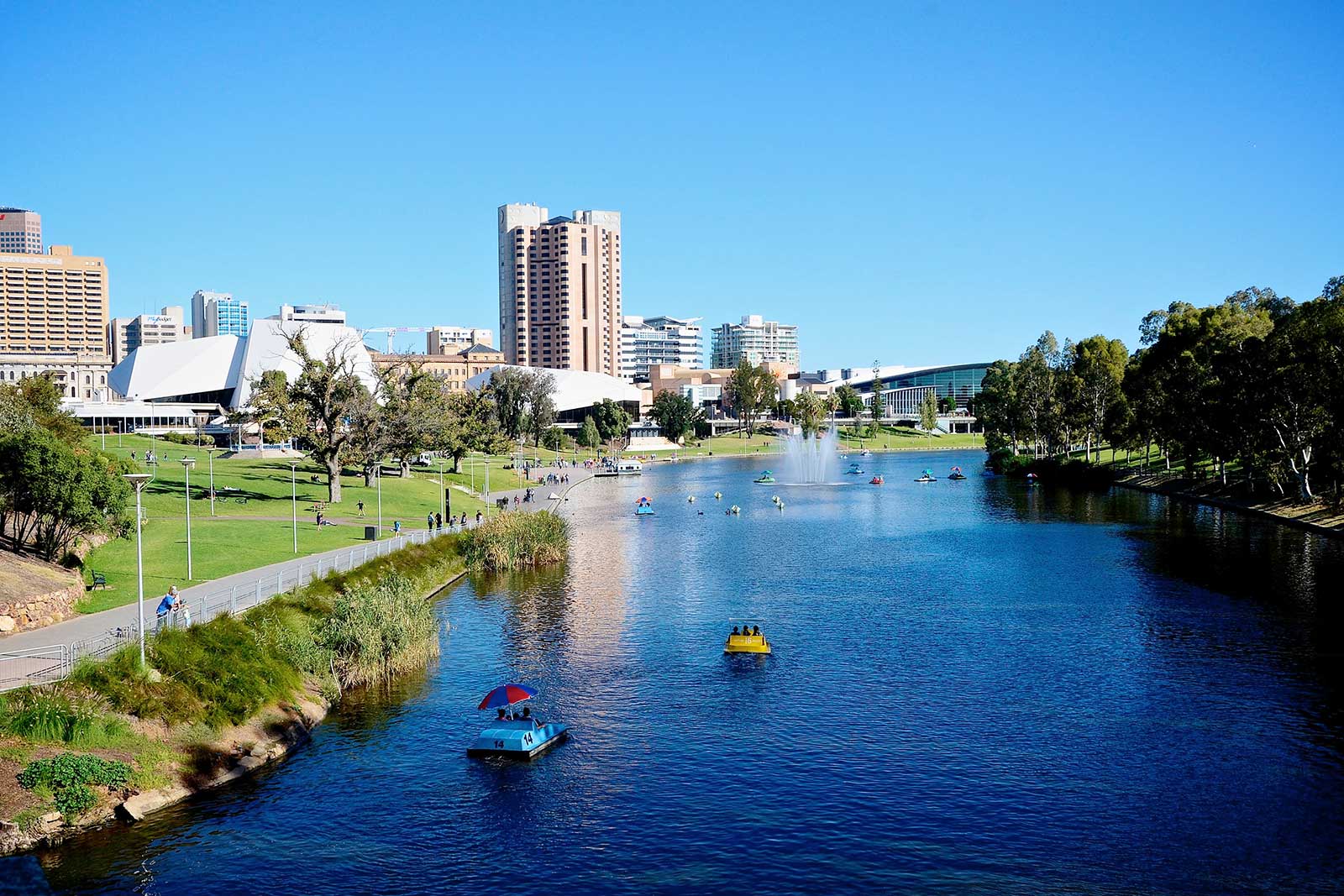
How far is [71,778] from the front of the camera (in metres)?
27.8

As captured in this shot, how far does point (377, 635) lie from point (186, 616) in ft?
22.5

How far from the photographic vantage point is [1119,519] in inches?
3553

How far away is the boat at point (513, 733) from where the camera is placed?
32.8 m

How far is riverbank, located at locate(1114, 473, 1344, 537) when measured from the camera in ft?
258

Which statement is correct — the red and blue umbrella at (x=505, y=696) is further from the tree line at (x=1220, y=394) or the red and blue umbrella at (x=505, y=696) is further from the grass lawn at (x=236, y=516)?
the tree line at (x=1220, y=394)

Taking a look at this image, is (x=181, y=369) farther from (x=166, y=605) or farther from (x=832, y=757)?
(x=832, y=757)

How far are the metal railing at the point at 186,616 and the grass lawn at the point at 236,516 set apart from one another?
3141 mm

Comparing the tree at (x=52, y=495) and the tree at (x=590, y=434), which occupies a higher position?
the tree at (x=590, y=434)

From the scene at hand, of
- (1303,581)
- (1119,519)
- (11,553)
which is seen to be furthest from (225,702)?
Answer: (1119,519)

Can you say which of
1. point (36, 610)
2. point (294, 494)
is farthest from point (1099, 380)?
point (36, 610)

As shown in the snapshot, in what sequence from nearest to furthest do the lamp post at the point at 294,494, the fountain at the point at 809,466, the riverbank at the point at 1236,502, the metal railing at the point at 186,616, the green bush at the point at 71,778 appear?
the green bush at the point at 71,778 → the metal railing at the point at 186,616 → the lamp post at the point at 294,494 → the riverbank at the point at 1236,502 → the fountain at the point at 809,466

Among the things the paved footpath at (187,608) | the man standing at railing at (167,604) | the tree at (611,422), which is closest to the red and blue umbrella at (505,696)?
the paved footpath at (187,608)

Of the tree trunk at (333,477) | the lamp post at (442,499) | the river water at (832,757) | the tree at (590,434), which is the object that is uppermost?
the tree at (590,434)

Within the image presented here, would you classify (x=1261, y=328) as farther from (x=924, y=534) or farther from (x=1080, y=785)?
(x=1080, y=785)
